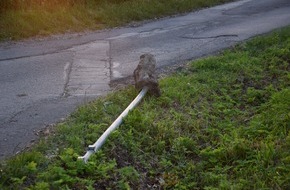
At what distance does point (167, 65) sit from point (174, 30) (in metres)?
3.82

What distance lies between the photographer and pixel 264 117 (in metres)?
5.70

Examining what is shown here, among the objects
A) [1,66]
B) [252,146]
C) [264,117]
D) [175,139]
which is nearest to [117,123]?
[175,139]

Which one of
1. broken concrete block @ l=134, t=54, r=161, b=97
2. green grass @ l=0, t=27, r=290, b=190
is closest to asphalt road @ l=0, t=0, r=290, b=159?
green grass @ l=0, t=27, r=290, b=190

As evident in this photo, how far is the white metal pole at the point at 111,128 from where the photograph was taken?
4516 millimetres

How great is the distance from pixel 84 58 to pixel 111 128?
12.7 feet

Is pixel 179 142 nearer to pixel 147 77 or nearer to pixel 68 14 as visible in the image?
pixel 147 77

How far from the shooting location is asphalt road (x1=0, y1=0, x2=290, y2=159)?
5.80 metres

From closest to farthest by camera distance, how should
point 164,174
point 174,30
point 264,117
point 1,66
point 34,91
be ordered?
point 164,174, point 264,117, point 34,91, point 1,66, point 174,30

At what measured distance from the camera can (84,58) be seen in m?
8.62

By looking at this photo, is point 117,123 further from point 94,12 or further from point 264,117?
point 94,12

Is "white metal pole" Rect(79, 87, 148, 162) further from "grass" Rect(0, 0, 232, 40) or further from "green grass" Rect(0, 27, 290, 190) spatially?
"grass" Rect(0, 0, 232, 40)

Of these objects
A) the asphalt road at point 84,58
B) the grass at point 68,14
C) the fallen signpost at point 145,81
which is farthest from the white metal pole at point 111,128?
the grass at point 68,14

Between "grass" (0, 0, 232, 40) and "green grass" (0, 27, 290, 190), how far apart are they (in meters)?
5.16

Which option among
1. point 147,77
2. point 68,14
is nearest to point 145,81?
point 147,77
